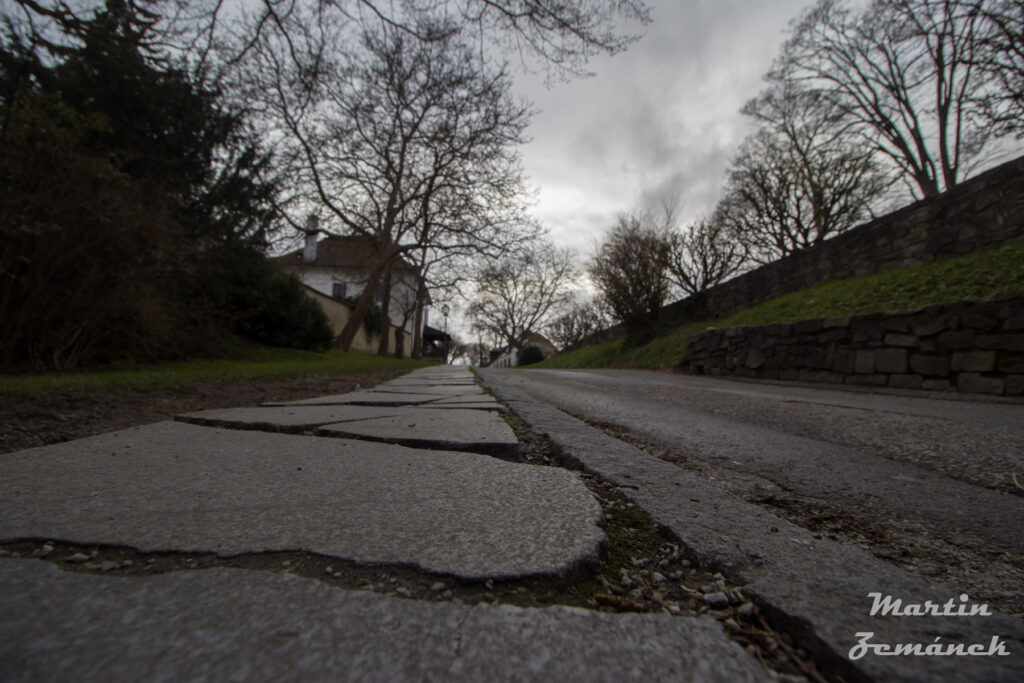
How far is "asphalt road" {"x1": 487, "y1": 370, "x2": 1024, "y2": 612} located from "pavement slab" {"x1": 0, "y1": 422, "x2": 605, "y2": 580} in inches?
24.7

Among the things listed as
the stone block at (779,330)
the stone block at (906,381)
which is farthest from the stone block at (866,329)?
the stone block at (779,330)

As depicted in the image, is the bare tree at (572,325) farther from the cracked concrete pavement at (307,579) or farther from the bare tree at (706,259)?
the cracked concrete pavement at (307,579)

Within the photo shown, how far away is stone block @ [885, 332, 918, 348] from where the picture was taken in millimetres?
5414

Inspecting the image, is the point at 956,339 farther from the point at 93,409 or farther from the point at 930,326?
the point at 93,409

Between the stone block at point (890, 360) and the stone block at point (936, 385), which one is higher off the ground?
the stone block at point (890, 360)

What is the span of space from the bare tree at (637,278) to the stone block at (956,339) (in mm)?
9572

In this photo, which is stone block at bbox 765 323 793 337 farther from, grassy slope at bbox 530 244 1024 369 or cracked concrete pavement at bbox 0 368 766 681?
cracked concrete pavement at bbox 0 368 766 681

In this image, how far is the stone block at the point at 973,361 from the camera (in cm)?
464

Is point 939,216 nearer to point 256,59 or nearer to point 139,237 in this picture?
point 256,59

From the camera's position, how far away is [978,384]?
4.73 m

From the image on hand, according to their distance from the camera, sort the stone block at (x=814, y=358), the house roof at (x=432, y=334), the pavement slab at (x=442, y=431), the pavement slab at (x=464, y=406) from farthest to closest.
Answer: the house roof at (x=432, y=334) → the stone block at (x=814, y=358) → the pavement slab at (x=464, y=406) → the pavement slab at (x=442, y=431)

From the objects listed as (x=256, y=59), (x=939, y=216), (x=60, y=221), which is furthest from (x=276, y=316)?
(x=939, y=216)

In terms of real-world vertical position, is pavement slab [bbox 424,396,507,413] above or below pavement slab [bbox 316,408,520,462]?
above

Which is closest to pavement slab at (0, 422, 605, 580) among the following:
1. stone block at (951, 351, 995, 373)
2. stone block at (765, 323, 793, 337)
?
stone block at (951, 351, 995, 373)
